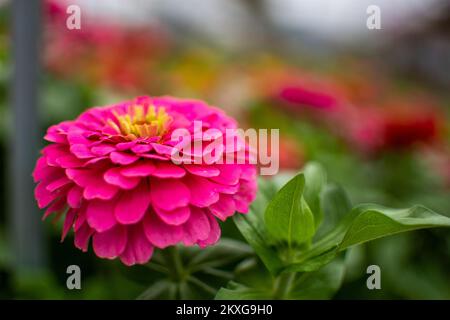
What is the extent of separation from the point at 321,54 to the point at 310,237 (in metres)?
2.31

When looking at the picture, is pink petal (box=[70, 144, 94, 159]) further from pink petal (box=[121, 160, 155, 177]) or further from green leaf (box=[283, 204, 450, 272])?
green leaf (box=[283, 204, 450, 272])

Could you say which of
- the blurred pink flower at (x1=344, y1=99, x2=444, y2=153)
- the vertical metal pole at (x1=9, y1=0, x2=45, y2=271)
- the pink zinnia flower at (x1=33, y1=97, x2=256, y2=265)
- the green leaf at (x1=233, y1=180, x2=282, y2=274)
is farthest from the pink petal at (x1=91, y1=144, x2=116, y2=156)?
the blurred pink flower at (x1=344, y1=99, x2=444, y2=153)

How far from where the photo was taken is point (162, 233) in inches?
12.7

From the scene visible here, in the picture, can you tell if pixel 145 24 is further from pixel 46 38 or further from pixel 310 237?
pixel 310 237

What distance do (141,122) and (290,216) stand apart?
0.43 feet

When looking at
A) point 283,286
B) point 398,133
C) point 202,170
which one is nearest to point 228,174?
point 202,170

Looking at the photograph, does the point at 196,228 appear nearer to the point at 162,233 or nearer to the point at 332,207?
the point at 162,233

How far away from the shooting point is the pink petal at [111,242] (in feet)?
1.06

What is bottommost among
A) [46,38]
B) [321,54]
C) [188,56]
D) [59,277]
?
[59,277]

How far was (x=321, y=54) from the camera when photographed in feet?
8.51

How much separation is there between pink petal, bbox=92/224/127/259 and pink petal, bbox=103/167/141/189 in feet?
0.10

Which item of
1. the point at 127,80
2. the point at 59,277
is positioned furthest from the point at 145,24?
the point at 59,277

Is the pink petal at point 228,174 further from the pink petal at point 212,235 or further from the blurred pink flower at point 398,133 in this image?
the blurred pink flower at point 398,133

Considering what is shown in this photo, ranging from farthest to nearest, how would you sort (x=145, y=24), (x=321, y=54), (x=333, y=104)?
(x=321, y=54) < (x=145, y=24) < (x=333, y=104)
